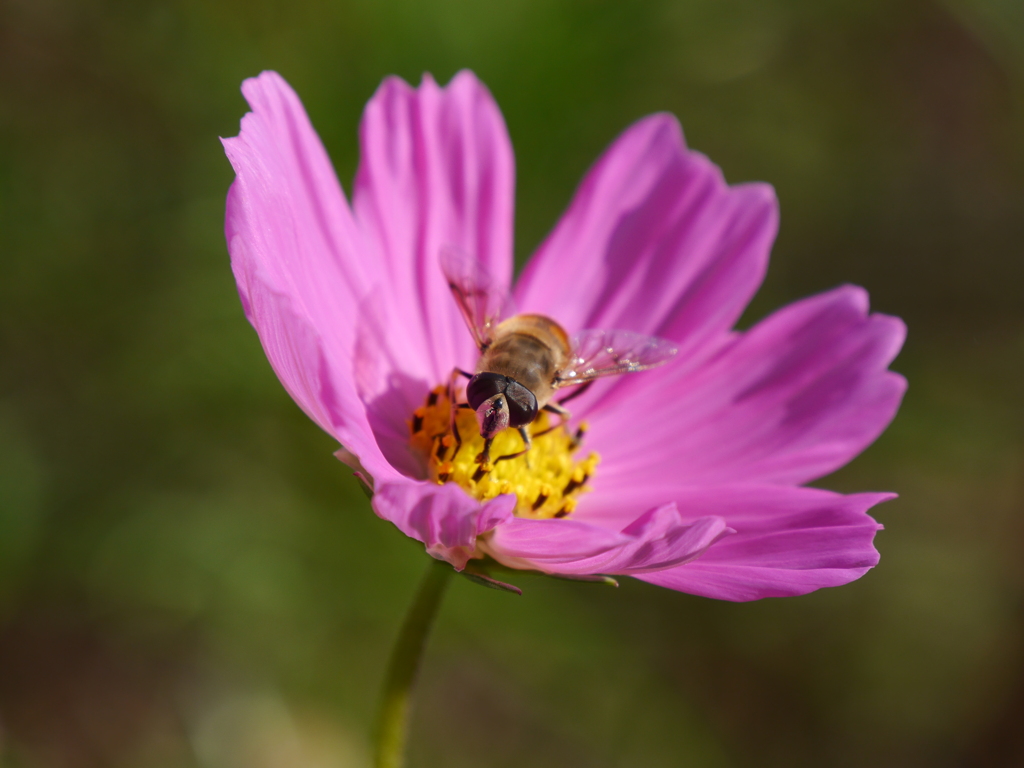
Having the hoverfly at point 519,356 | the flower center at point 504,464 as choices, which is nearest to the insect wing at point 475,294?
the hoverfly at point 519,356

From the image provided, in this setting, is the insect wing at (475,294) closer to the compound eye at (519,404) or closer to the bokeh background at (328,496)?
the compound eye at (519,404)

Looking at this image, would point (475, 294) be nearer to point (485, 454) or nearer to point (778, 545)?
point (485, 454)

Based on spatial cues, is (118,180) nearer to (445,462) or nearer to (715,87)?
(445,462)

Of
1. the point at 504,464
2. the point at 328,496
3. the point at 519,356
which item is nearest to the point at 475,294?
the point at 519,356

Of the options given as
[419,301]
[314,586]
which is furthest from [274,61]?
[314,586]

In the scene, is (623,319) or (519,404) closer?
(519,404)

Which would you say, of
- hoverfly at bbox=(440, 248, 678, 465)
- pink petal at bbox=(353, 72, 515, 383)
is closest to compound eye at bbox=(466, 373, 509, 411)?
hoverfly at bbox=(440, 248, 678, 465)

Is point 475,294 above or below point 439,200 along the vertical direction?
below
